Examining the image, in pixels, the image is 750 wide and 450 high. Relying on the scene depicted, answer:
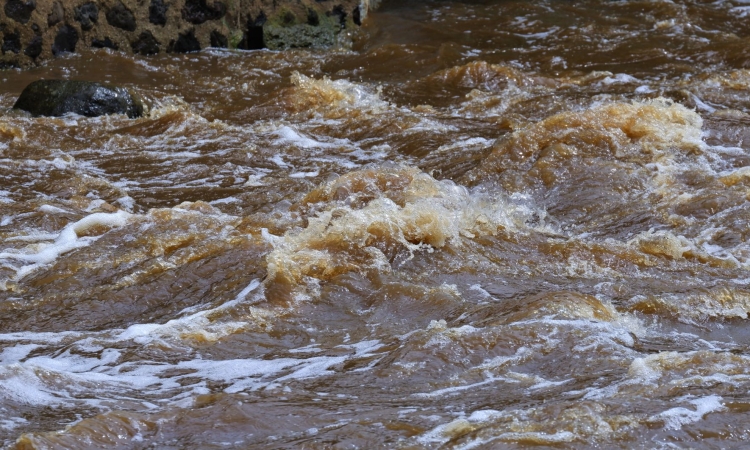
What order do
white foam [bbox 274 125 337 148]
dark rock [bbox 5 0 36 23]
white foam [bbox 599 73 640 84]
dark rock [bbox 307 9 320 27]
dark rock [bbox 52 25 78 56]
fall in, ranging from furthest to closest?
dark rock [bbox 307 9 320 27] < dark rock [bbox 52 25 78 56] < dark rock [bbox 5 0 36 23] < white foam [bbox 599 73 640 84] < white foam [bbox 274 125 337 148]

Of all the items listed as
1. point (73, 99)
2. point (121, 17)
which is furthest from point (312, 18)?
point (73, 99)

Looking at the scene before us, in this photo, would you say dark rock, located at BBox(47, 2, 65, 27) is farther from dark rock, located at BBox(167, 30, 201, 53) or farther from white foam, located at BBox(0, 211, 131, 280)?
white foam, located at BBox(0, 211, 131, 280)

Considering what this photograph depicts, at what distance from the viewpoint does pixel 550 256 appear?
4516 millimetres

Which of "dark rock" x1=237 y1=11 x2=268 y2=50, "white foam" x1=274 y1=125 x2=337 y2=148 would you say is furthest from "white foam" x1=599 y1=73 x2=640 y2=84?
"dark rock" x1=237 y1=11 x2=268 y2=50

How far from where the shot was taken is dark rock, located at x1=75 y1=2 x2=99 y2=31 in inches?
359

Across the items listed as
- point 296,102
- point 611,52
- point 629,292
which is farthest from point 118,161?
point 611,52

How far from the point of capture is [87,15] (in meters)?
9.19

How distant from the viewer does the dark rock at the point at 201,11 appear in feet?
31.8

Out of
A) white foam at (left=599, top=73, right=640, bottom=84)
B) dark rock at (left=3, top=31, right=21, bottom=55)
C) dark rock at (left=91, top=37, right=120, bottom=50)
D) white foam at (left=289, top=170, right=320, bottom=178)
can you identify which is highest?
dark rock at (left=3, top=31, right=21, bottom=55)

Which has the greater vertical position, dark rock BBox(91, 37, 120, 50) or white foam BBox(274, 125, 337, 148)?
dark rock BBox(91, 37, 120, 50)

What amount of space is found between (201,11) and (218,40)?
378mm

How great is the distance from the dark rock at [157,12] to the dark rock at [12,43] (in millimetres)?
1362

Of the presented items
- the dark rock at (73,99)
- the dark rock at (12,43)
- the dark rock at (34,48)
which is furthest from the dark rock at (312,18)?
the dark rock at (73,99)

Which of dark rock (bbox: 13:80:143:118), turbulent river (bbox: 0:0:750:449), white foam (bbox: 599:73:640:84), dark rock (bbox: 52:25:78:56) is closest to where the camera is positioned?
turbulent river (bbox: 0:0:750:449)
